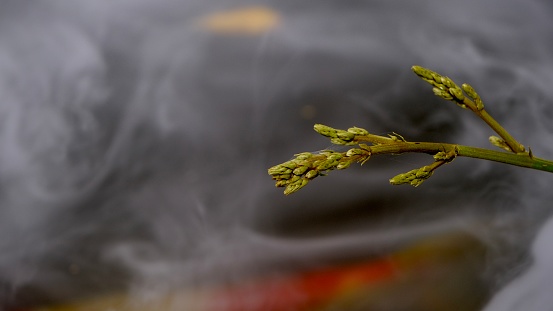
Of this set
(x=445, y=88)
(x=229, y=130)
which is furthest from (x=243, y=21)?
(x=445, y=88)

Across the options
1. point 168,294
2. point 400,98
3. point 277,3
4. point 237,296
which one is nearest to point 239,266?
point 237,296

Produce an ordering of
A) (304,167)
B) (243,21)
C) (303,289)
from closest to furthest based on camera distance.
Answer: (304,167), (303,289), (243,21)

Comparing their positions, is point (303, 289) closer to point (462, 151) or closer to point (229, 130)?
point (229, 130)

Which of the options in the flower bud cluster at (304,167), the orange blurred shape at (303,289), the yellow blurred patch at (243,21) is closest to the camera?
the flower bud cluster at (304,167)

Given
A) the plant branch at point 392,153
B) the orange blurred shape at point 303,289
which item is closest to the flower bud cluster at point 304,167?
the plant branch at point 392,153

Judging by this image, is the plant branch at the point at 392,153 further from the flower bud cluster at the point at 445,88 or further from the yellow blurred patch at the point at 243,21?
the yellow blurred patch at the point at 243,21

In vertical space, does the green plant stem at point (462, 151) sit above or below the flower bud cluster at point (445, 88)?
below

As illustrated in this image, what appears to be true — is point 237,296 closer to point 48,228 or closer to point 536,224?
point 48,228

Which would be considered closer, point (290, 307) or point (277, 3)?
point (290, 307)

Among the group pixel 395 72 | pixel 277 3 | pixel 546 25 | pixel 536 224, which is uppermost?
pixel 277 3
